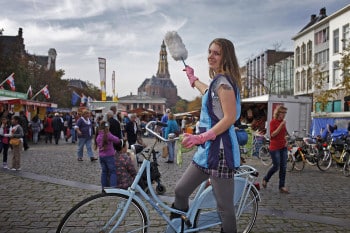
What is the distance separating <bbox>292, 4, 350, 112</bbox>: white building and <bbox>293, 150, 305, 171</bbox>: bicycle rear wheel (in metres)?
21.8

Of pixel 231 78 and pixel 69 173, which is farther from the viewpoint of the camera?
pixel 69 173

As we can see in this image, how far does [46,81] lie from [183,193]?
1699 inches

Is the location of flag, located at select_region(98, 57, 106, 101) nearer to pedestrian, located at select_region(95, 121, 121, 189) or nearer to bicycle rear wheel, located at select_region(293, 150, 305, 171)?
bicycle rear wheel, located at select_region(293, 150, 305, 171)

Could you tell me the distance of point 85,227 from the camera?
10.1ft

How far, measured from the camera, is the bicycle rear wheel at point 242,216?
11.3ft

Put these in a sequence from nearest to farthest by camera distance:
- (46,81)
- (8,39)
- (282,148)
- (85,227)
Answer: (85,227), (282,148), (46,81), (8,39)

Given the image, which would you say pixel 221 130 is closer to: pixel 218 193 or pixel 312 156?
pixel 218 193

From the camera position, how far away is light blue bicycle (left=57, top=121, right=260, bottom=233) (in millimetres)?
3021

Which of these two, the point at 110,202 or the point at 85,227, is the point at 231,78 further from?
the point at 85,227

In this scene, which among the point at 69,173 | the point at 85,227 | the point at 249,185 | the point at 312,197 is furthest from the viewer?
the point at 69,173

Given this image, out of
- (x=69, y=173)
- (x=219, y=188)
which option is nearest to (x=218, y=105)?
(x=219, y=188)

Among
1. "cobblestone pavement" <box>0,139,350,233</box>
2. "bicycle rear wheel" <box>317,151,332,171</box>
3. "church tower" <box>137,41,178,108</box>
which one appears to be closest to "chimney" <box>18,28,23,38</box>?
"cobblestone pavement" <box>0,139,350,233</box>

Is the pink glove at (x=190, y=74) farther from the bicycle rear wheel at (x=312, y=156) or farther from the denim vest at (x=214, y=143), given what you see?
the bicycle rear wheel at (x=312, y=156)

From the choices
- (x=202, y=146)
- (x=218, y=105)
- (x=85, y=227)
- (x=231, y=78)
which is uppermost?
(x=231, y=78)
